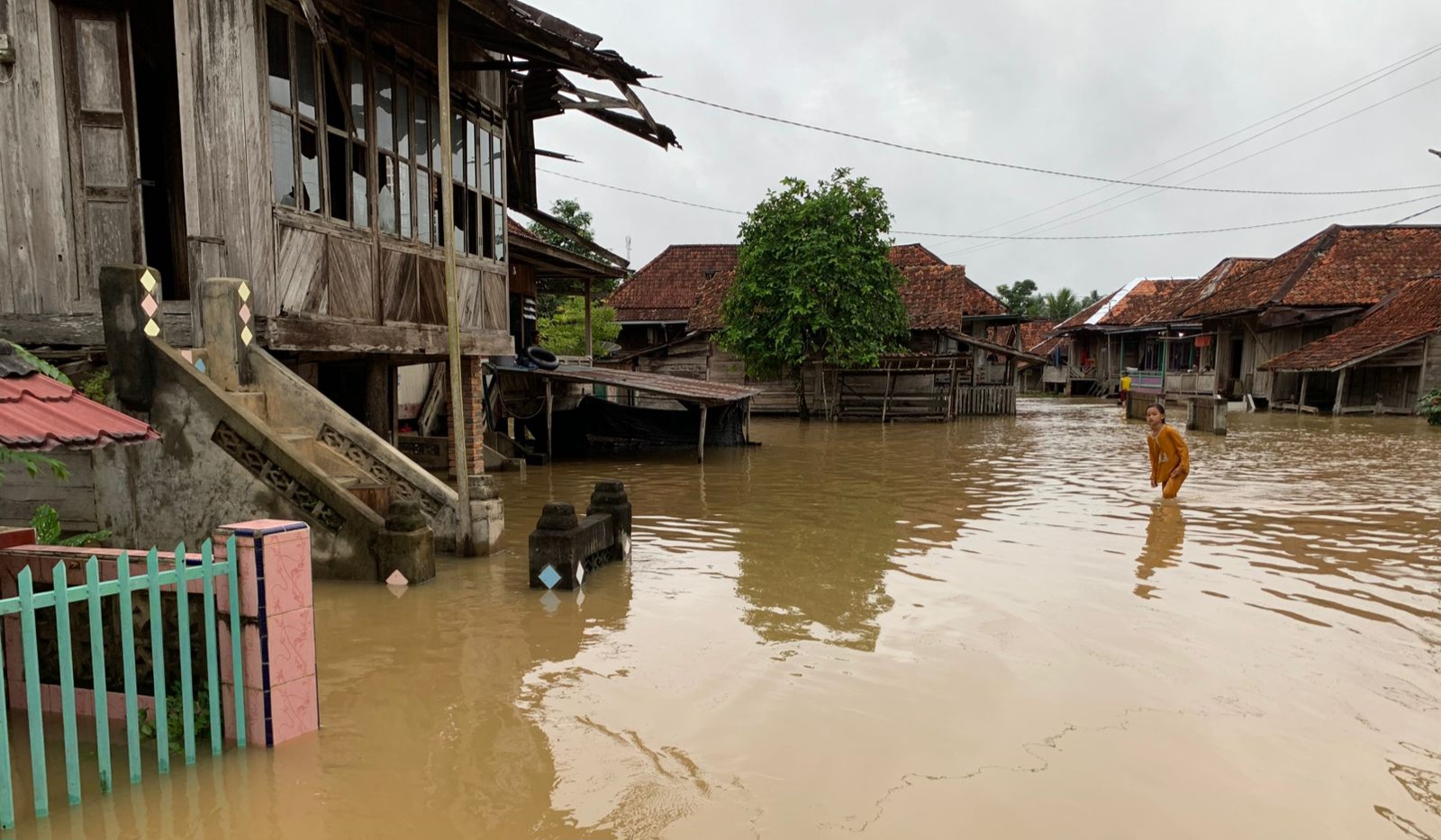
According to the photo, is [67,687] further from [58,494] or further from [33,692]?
[58,494]

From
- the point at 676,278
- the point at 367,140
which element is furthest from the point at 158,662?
the point at 676,278

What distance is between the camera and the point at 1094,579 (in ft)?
24.4

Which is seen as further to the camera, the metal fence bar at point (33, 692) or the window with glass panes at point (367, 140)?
the window with glass panes at point (367, 140)

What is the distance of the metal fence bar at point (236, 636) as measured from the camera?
3.88 metres

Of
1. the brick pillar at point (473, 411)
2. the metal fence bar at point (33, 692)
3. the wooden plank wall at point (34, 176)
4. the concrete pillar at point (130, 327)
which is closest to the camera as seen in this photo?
the metal fence bar at point (33, 692)

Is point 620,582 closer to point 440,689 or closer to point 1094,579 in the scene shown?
point 440,689

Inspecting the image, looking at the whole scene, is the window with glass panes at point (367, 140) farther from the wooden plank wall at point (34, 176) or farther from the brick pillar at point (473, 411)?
the wooden plank wall at point (34, 176)

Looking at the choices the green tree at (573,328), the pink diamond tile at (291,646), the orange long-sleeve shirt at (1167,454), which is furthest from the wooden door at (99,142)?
the green tree at (573,328)

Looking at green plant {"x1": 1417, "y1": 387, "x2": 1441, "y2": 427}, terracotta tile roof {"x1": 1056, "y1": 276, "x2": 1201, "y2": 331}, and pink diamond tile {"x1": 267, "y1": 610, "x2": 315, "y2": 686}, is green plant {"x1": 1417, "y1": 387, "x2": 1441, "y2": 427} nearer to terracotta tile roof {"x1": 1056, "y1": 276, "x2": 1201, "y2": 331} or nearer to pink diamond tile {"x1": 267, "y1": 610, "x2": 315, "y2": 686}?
terracotta tile roof {"x1": 1056, "y1": 276, "x2": 1201, "y2": 331}

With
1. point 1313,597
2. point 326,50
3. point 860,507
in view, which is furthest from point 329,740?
point 860,507

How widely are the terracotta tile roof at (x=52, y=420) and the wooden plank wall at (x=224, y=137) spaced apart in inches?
140

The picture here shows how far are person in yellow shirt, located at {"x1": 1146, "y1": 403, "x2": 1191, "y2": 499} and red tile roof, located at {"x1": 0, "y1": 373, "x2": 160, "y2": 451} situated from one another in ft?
34.7

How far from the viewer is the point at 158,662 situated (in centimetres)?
372

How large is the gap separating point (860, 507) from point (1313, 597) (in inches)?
205
